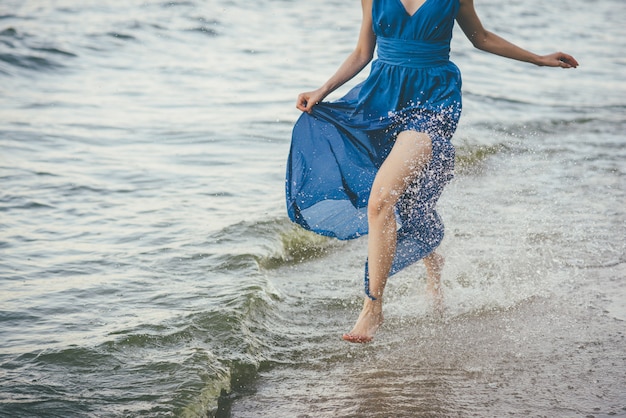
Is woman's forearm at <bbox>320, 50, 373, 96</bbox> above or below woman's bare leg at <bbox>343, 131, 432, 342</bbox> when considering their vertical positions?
above

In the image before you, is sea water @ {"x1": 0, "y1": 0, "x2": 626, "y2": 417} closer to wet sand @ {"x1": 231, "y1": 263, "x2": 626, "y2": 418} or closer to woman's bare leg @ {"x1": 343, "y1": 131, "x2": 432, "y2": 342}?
wet sand @ {"x1": 231, "y1": 263, "x2": 626, "y2": 418}

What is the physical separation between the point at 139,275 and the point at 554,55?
3.03 metres

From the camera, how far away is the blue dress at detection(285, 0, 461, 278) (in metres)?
4.50

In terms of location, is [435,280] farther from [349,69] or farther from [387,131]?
[349,69]

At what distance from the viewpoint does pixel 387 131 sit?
4680 mm

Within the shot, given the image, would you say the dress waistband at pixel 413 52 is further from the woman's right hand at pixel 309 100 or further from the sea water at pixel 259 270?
the sea water at pixel 259 270

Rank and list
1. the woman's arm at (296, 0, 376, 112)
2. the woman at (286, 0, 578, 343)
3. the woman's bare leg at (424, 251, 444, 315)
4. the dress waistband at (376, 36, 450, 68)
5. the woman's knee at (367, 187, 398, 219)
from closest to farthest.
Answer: the woman's knee at (367, 187, 398, 219)
the woman at (286, 0, 578, 343)
the dress waistband at (376, 36, 450, 68)
the woman's arm at (296, 0, 376, 112)
the woman's bare leg at (424, 251, 444, 315)

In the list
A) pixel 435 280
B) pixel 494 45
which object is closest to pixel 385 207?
pixel 435 280

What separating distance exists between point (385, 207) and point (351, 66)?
0.89 meters

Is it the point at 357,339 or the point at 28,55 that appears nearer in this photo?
the point at 357,339

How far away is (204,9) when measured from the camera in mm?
21547

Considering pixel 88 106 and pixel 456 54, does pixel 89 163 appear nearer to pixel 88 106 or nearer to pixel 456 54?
pixel 88 106

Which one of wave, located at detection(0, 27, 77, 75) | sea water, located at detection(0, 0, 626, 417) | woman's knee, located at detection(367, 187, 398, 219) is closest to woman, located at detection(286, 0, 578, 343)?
woman's knee, located at detection(367, 187, 398, 219)

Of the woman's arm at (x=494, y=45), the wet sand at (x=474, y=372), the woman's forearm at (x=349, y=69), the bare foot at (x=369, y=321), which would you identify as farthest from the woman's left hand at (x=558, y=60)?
the bare foot at (x=369, y=321)
